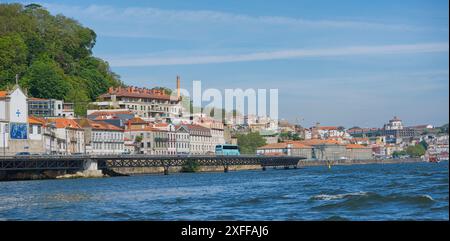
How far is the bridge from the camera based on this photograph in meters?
74.0

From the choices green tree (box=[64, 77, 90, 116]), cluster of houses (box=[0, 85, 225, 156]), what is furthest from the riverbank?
green tree (box=[64, 77, 90, 116])

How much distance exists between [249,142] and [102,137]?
53.8m

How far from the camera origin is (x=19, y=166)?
74.2m

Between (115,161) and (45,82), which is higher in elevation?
(45,82)

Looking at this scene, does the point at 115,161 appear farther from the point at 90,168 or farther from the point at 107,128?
the point at 107,128

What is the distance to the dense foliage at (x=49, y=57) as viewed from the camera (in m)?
125

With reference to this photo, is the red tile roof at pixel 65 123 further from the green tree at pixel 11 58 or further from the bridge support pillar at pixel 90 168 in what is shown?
the bridge support pillar at pixel 90 168

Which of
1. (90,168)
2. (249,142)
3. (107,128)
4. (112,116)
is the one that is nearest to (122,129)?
(107,128)

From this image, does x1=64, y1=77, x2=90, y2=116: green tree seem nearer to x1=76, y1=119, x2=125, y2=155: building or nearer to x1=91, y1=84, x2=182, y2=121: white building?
x1=91, y1=84, x2=182, y2=121: white building

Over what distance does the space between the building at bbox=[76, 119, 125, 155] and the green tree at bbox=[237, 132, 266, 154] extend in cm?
4689

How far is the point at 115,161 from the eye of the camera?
3521 inches

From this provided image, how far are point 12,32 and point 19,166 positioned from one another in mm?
62117

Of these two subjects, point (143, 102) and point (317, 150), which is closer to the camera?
point (143, 102)
